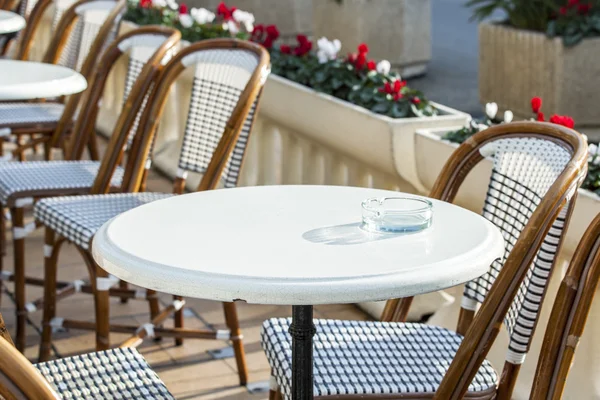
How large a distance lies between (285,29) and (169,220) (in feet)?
31.1

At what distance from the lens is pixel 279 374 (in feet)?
7.17

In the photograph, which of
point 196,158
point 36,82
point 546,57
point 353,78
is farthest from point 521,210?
point 546,57

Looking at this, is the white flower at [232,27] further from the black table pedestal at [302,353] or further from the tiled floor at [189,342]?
the black table pedestal at [302,353]

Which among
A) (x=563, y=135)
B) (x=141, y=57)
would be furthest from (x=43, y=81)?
(x=563, y=135)

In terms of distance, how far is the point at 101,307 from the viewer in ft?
9.63

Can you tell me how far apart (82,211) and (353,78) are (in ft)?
4.58

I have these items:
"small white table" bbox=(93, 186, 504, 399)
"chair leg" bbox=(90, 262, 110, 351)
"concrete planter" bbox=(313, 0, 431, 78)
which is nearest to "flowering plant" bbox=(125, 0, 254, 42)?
"chair leg" bbox=(90, 262, 110, 351)

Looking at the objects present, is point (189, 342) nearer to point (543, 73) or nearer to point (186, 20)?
point (186, 20)

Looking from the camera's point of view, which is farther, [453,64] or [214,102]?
[453,64]

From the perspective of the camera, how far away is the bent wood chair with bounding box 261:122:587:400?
1.94 meters

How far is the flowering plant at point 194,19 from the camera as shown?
507 cm

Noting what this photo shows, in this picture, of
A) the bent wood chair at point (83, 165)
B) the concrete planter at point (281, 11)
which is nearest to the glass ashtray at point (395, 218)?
the bent wood chair at point (83, 165)

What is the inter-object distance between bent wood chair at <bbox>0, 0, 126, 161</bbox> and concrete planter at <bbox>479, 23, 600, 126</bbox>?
363 centimetres

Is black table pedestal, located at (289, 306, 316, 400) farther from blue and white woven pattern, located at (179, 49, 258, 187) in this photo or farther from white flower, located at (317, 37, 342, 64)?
white flower, located at (317, 37, 342, 64)
